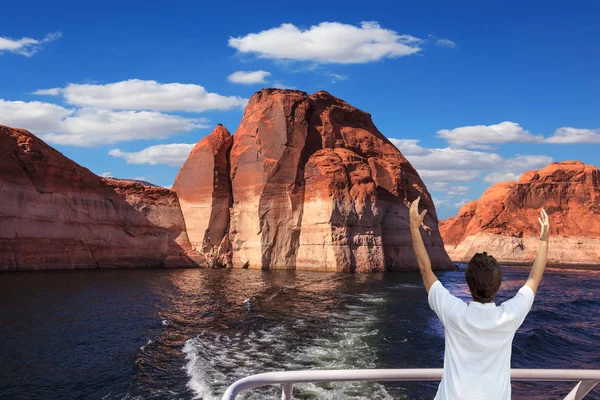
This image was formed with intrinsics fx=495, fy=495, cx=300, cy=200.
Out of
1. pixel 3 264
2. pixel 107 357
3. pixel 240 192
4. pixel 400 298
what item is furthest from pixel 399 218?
pixel 107 357

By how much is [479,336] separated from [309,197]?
1658 inches

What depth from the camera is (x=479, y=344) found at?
9.33ft

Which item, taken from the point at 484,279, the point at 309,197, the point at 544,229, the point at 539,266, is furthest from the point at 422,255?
the point at 309,197

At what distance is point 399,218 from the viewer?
48.0 meters

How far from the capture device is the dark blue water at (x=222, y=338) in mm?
11648

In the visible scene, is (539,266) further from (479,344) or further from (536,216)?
(536,216)

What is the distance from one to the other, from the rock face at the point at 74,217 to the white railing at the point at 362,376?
38.5 meters

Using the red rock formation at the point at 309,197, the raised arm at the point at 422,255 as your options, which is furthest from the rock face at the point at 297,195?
the raised arm at the point at 422,255

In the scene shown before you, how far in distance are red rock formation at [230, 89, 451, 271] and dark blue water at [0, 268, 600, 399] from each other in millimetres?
12841

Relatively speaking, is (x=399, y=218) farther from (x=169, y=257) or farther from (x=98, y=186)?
(x=98, y=186)

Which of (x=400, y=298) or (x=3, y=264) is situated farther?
(x=3, y=264)

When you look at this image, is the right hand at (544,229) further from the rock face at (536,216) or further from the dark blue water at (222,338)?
the rock face at (536,216)

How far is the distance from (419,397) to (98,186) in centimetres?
3995

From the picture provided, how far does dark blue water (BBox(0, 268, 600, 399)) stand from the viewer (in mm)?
11648
